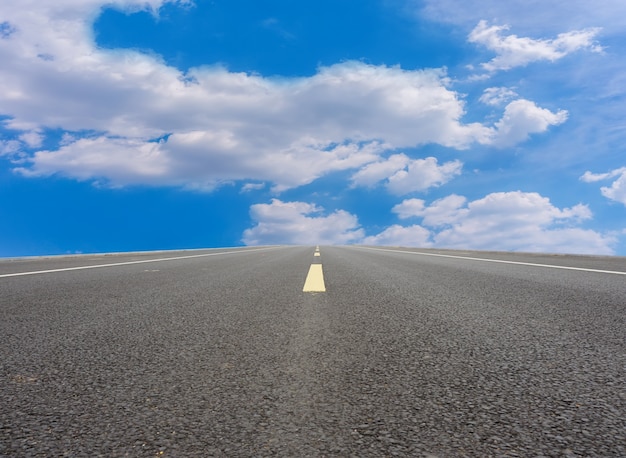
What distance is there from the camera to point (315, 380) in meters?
1.67

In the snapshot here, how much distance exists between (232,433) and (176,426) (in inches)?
7.8

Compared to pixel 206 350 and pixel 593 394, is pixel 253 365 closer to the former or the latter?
pixel 206 350

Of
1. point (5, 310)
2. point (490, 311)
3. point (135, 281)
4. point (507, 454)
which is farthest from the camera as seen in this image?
point (135, 281)

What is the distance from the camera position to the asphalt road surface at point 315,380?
119 centimetres

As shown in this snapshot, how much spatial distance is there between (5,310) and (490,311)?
13.1ft

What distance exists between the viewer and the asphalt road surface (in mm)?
1191

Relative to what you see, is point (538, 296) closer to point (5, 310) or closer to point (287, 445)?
point (287, 445)

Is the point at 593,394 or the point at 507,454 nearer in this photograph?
the point at 507,454

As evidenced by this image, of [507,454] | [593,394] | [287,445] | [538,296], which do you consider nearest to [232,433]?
[287,445]

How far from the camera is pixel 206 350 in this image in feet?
6.98

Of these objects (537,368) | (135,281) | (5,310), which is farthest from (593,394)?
(135,281)

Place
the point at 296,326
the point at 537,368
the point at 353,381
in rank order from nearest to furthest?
1. the point at 353,381
2. the point at 537,368
3. the point at 296,326

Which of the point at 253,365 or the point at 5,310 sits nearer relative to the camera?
the point at 253,365

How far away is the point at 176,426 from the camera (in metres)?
1.29
